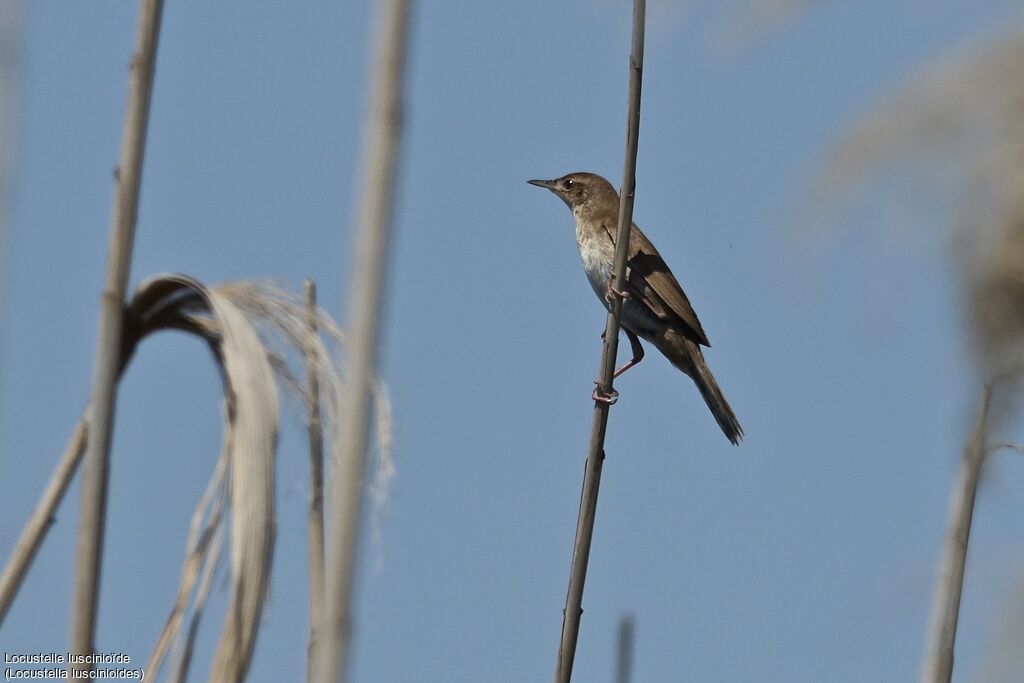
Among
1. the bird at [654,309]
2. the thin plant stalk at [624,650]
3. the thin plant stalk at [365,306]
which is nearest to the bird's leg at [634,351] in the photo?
the bird at [654,309]

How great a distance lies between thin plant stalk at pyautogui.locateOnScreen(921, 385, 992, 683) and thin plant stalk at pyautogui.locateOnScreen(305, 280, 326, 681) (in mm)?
1336

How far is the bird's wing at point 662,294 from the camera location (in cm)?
588

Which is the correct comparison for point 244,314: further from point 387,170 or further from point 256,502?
point 387,170

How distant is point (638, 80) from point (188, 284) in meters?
1.06

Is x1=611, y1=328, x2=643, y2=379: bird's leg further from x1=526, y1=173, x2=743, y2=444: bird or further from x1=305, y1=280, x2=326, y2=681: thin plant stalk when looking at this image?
x1=305, y1=280, x2=326, y2=681: thin plant stalk

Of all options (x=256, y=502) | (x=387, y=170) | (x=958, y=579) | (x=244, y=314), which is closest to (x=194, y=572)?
(x=256, y=502)

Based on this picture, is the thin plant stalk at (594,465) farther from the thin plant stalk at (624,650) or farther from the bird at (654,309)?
the bird at (654,309)

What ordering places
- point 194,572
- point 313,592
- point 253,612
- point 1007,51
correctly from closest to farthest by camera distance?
point 1007,51 → point 253,612 → point 194,572 → point 313,592

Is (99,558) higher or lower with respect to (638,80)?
lower

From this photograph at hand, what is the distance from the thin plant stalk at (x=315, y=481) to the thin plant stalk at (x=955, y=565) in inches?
52.6

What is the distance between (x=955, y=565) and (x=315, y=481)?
1.45 m

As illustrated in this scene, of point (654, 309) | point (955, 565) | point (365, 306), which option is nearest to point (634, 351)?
point (654, 309)

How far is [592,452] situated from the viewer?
3.12 m

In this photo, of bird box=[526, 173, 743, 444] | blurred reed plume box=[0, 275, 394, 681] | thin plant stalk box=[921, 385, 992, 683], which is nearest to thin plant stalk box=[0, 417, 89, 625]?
blurred reed plume box=[0, 275, 394, 681]
